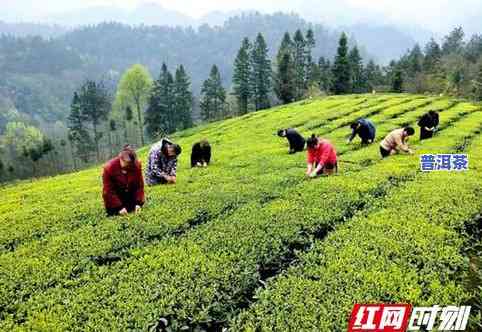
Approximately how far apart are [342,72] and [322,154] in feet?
180

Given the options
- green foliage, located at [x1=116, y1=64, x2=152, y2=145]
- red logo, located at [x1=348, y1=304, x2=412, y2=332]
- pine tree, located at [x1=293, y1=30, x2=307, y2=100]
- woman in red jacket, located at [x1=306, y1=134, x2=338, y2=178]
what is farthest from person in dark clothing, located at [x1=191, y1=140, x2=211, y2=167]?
pine tree, located at [x1=293, y1=30, x2=307, y2=100]

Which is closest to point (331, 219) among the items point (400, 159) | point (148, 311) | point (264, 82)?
point (148, 311)

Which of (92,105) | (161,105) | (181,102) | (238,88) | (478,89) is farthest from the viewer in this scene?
(92,105)

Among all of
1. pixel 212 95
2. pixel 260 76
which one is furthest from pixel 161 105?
pixel 260 76

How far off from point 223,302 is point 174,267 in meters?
1.45

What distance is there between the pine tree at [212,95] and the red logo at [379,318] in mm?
74488

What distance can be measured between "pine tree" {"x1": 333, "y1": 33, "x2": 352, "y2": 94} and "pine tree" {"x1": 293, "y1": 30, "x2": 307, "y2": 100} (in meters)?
11.5

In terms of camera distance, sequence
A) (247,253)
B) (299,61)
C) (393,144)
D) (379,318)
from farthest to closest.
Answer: (299,61), (393,144), (247,253), (379,318)

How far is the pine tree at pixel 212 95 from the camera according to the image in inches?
3199

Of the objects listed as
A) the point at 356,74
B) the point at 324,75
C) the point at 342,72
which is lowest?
→ the point at 356,74

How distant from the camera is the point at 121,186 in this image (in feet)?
36.2

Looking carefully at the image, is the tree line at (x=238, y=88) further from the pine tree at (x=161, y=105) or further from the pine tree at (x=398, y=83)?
the pine tree at (x=398, y=83)

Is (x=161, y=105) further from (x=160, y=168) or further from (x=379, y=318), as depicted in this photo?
(x=379, y=318)

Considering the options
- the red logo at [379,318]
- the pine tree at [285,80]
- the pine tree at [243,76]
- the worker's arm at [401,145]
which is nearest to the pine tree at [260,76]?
the pine tree at [243,76]
